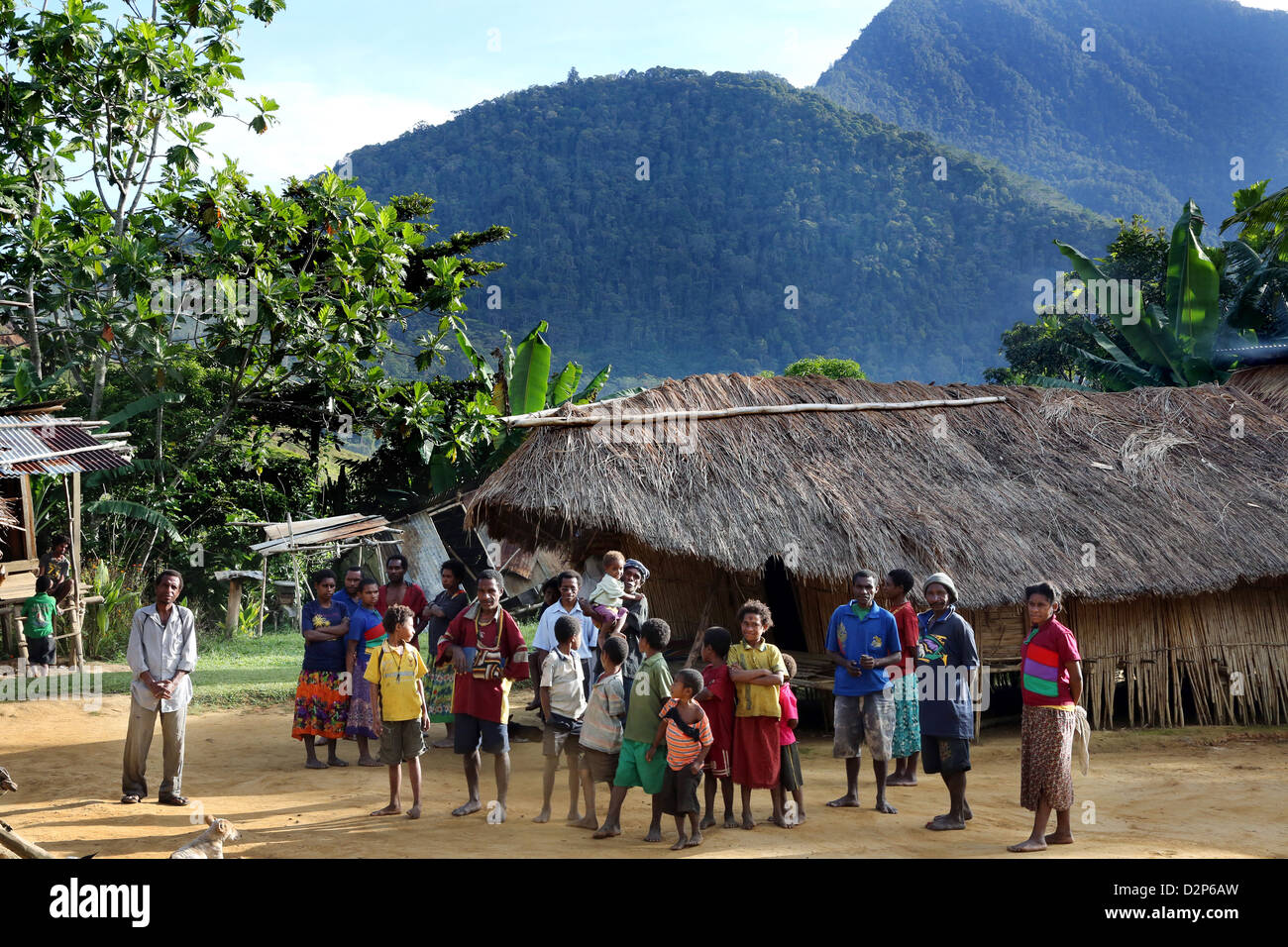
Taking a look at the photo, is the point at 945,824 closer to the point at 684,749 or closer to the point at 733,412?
the point at 684,749

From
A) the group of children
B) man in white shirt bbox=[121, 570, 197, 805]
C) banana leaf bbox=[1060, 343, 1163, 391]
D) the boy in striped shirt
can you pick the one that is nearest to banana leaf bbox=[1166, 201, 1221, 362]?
banana leaf bbox=[1060, 343, 1163, 391]

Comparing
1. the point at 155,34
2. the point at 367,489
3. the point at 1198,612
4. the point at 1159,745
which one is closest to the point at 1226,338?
the point at 1198,612

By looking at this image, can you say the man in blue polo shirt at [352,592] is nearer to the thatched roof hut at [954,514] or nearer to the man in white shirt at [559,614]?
the thatched roof hut at [954,514]

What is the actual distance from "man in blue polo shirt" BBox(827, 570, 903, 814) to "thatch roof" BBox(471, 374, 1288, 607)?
185 cm

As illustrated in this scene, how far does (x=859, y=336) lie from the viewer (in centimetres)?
7219

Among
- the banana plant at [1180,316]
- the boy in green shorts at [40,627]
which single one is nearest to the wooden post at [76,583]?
the boy in green shorts at [40,627]

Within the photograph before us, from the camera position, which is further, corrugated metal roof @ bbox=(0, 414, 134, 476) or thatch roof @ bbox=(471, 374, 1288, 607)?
corrugated metal roof @ bbox=(0, 414, 134, 476)

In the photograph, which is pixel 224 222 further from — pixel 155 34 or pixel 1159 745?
pixel 1159 745

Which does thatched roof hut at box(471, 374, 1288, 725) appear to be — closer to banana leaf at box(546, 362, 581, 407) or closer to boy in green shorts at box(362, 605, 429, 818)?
boy in green shorts at box(362, 605, 429, 818)

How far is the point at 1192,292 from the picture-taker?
1582 centimetres

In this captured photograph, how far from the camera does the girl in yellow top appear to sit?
20.9ft

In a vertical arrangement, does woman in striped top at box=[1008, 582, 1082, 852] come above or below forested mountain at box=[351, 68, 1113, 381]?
below

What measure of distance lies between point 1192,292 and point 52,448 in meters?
15.3
